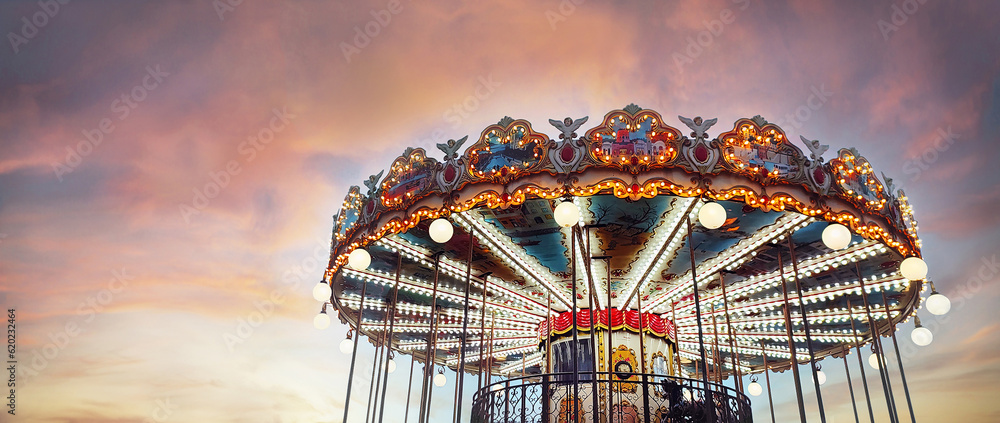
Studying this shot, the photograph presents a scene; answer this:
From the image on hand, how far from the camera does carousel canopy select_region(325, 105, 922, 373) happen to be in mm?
Answer: 7531

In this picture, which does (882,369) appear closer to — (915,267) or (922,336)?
(922,336)

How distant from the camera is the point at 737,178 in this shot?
7496mm

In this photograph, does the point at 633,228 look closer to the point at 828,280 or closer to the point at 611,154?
the point at 611,154

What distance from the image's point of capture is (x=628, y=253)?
33.8 ft

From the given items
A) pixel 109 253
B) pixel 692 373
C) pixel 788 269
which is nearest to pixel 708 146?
pixel 788 269

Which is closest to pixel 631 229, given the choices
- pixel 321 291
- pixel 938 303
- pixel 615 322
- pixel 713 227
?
pixel 713 227

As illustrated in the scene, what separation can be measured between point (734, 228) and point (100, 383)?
17.7 m

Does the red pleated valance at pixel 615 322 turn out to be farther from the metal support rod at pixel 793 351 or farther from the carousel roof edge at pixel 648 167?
the carousel roof edge at pixel 648 167

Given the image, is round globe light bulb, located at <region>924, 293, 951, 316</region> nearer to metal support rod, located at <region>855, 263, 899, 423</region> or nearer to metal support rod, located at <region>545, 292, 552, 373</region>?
metal support rod, located at <region>855, 263, 899, 423</region>

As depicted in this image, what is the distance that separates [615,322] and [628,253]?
2.37 meters

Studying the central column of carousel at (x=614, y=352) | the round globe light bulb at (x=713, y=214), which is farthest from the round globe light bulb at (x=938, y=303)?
the round globe light bulb at (x=713, y=214)

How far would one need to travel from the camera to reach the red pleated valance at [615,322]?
12.0 meters

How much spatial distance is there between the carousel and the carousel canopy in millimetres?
30

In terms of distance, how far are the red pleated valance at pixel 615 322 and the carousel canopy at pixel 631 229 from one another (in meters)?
0.10
